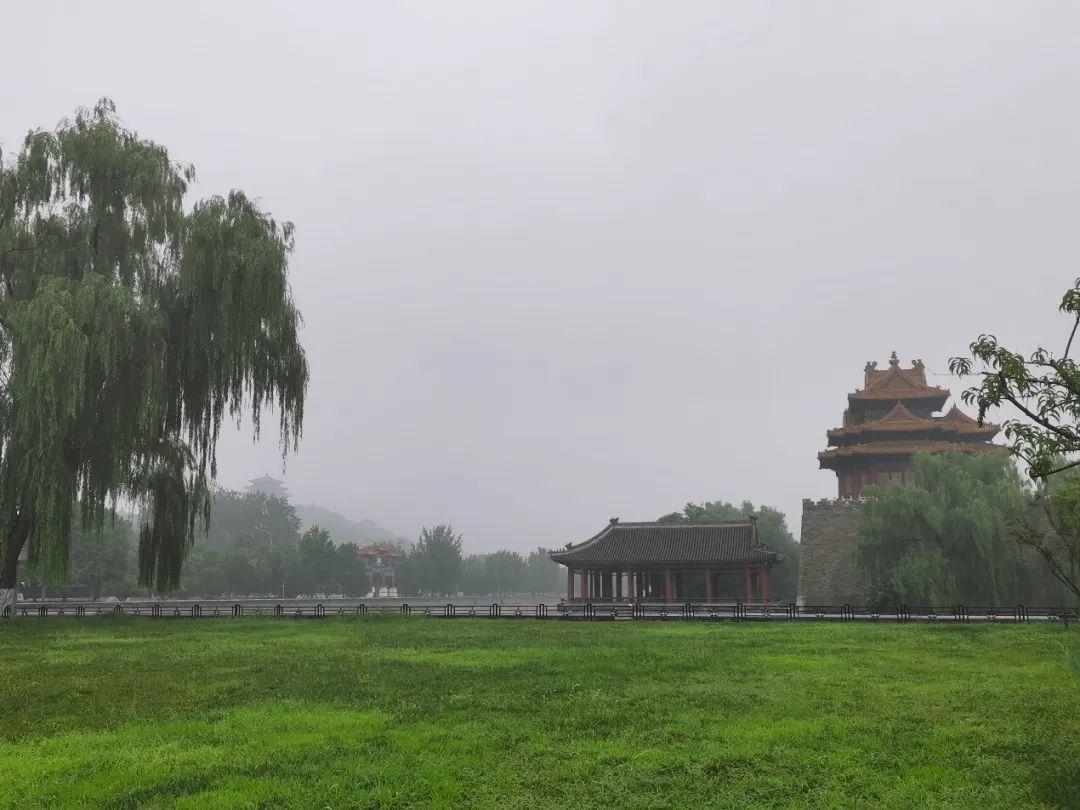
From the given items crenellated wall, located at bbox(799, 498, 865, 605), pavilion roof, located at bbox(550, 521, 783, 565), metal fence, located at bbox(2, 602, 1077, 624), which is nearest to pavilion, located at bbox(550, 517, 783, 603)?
pavilion roof, located at bbox(550, 521, 783, 565)

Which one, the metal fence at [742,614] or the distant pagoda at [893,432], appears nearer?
the metal fence at [742,614]

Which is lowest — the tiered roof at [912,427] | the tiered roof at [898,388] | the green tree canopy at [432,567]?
the green tree canopy at [432,567]

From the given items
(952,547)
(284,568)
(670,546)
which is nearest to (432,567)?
(284,568)

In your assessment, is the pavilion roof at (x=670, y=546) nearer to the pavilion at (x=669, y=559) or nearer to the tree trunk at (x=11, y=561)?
the pavilion at (x=669, y=559)

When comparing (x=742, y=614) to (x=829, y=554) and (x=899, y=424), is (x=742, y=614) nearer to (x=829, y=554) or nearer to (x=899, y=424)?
(x=829, y=554)

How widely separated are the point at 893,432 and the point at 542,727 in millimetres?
43609

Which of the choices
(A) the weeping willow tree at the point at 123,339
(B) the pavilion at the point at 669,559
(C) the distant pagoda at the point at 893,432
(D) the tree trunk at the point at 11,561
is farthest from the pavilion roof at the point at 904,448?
(D) the tree trunk at the point at 11,561

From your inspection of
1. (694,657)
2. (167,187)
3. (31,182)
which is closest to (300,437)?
(167,187)

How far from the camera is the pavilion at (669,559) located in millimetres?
37688

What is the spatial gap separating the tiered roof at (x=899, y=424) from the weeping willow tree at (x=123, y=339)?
35.2 meters

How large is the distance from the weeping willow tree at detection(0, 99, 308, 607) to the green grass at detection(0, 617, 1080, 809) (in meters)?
5.87

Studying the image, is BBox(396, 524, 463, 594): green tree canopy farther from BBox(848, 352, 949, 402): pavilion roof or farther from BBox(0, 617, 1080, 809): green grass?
BBox(0, 617, 1080, 809): green grass

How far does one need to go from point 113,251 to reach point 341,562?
47.4 meters

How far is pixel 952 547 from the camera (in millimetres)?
32469
